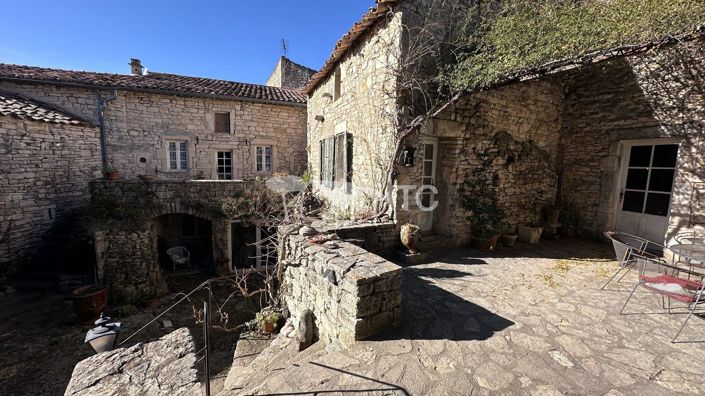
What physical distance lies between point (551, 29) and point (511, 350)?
455cm

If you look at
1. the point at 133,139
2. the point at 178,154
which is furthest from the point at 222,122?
the point at 133,139

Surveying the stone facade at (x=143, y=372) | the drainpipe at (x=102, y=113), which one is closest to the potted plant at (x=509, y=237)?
the stone facade at (x=143, y=372)

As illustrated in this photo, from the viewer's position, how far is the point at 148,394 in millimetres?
2559

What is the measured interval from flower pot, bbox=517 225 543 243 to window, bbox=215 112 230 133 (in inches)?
422

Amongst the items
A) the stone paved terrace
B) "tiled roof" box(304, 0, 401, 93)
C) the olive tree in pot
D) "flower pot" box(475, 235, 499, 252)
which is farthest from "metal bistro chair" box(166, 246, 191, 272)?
"flower pot" box(475, 235, 499, 252)

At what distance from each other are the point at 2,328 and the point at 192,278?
12.8 ft

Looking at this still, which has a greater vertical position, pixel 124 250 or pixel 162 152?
pixel 162 152

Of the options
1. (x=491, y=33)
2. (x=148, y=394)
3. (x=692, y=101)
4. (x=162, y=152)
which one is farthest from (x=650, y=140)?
(x=162, y=152)

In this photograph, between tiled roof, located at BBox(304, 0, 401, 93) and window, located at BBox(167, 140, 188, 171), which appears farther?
window, located at BBox(167, 140, 188, 171)

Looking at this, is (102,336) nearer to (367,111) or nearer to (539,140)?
(367,111)

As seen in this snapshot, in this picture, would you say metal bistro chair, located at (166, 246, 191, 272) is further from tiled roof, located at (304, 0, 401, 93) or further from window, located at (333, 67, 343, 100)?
tiled roof, located at (304, 0, 401, 93)

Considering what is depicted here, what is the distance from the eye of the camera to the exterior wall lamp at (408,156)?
17.5 feet

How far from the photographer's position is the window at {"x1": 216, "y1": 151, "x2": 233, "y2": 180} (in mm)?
11422

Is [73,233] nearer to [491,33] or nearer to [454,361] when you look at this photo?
[454,361]
